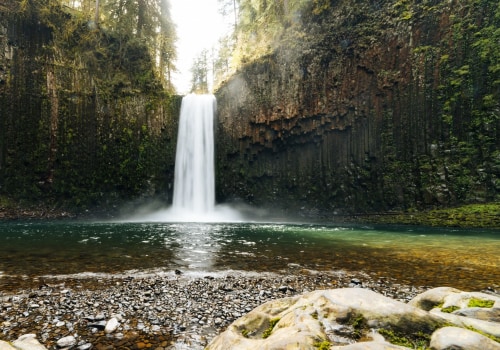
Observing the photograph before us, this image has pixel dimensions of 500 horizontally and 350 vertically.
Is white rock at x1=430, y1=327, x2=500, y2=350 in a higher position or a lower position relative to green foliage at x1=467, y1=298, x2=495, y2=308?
higher

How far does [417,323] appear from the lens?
7.39ft

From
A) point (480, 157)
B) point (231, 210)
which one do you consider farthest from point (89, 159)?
point (480, 157)

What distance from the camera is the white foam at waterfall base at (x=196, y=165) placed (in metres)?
29.0

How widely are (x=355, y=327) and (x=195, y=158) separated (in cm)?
2842

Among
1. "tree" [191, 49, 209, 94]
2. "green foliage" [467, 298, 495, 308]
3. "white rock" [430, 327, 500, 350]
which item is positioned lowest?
"green foliage" [467, 298, 495, 308]

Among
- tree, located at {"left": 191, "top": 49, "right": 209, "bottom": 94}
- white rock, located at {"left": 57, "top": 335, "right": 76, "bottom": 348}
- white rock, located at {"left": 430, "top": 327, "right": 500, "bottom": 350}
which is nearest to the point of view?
white rock, located at {"left": 430, "top": 327, "right": 500, "bottom": 350}

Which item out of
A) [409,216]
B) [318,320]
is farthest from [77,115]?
[318,320]

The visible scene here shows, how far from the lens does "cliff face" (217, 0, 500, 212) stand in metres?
19.8

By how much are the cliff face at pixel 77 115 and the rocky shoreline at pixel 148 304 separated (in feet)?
76.6

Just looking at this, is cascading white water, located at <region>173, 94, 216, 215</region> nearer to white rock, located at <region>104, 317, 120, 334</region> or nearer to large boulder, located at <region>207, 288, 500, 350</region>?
white rock, located at <region>104, 317, 120, 334</region>

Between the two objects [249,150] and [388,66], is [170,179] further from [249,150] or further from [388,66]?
[388,66]

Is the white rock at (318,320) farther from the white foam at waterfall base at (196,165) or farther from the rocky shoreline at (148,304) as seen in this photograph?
the white foam at waterfall base at (196,165)

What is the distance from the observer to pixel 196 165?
97.6 ft

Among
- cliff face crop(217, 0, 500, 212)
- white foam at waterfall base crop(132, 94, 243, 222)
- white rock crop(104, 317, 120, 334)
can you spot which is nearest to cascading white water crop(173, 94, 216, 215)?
white foam at waterfall base crop(132, 94, 243, 222)
